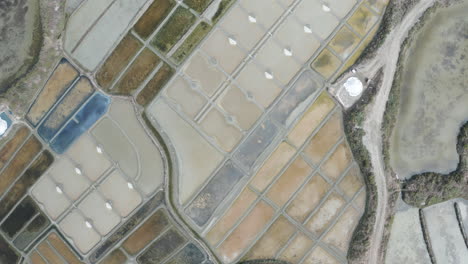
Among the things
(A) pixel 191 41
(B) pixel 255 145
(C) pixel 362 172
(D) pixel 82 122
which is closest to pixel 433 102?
(C) pixel 362 172

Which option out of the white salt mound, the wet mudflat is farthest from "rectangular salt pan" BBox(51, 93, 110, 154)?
the wet mudflat

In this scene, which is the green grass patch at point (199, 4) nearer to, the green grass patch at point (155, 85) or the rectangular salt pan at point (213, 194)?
the green grass patch at point (155, 85)

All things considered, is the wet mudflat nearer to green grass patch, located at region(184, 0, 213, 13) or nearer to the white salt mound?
green grass patch, located at region(184, 0, 213, 13)

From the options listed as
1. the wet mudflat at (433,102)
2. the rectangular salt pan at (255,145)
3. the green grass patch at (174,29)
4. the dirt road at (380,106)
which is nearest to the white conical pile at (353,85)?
the dirt road at (380,106)

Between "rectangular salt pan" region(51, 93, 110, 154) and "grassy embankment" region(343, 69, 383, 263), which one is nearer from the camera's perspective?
"grassy embankment" region(343, 69, 383, 263)

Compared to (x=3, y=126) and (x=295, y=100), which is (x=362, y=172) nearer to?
(x=295, y=100)

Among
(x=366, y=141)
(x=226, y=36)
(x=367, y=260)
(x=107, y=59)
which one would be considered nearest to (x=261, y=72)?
(x=226, y=36)
